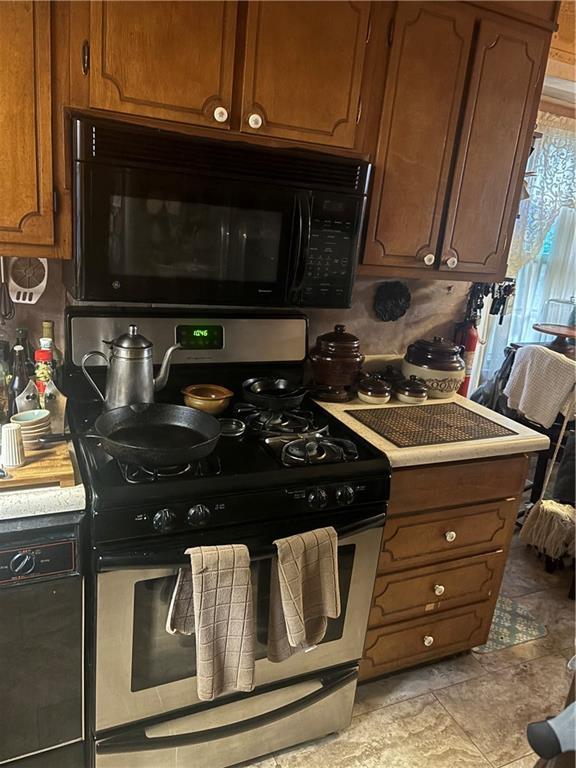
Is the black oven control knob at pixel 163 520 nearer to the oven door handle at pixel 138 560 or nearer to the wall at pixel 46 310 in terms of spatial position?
the oven door handle at pixel 138 560

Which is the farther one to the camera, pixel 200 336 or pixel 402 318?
pixel 402 318

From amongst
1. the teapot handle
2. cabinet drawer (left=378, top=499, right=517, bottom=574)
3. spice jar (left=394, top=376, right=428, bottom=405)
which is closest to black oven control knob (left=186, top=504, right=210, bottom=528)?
the teapot handle

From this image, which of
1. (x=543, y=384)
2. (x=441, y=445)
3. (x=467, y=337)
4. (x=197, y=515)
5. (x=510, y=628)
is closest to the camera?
(x=197, y=515)

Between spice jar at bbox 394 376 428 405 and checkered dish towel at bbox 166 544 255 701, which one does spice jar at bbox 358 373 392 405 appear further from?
checkered dish towel at bbox 166 544 255 701

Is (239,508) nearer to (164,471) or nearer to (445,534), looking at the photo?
(164,471)

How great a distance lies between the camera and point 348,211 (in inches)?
65.9

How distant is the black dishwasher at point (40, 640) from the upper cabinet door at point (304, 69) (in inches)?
45.2

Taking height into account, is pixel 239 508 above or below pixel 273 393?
below

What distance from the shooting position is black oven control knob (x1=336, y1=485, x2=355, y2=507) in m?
1.45

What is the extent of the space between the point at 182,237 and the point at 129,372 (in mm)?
399

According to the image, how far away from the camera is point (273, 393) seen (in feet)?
5.99

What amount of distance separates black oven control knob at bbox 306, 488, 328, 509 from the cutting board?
57 cm

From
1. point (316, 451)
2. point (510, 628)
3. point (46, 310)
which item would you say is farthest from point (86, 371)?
point (510, 628)

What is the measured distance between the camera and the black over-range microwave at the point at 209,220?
4.51 ft
